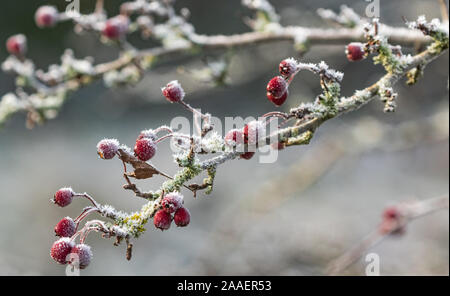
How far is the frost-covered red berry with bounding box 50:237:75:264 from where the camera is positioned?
0.67 meters

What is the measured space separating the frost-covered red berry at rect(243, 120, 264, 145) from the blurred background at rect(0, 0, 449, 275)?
47.0 inches

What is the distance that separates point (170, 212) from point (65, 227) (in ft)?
0.55

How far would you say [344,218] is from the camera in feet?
10.1

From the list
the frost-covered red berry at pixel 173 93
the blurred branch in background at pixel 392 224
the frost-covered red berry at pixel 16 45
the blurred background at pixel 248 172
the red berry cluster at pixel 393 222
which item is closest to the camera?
the frost-covered red berry at pixel 173 93

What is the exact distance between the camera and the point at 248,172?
12.0 feet

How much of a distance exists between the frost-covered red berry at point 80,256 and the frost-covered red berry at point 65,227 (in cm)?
3

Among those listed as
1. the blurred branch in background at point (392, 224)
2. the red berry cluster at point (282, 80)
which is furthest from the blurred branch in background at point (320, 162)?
the red berry cluster at point (282, 80)

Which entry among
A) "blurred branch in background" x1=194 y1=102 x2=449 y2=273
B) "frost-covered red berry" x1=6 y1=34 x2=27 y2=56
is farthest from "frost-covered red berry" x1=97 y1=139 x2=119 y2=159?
"blurred branch in background" x1=194 y1=102 x2=449 y2=273

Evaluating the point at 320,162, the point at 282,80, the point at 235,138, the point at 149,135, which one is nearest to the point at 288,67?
the point at 282,80

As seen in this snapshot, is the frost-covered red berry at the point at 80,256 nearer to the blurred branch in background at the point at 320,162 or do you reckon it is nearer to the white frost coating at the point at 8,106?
the white frost coating at the point at 8,106

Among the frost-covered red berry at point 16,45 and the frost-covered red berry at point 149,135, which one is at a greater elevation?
the frost-covered red berry at point 16,45

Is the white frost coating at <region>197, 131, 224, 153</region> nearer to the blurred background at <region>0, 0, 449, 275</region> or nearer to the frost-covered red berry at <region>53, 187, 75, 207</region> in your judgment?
the frost-covered red berry at <region>53, 187, 75, 207</region>

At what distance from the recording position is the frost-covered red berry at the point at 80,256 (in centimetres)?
67

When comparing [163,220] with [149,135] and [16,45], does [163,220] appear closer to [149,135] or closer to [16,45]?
[149,135]
